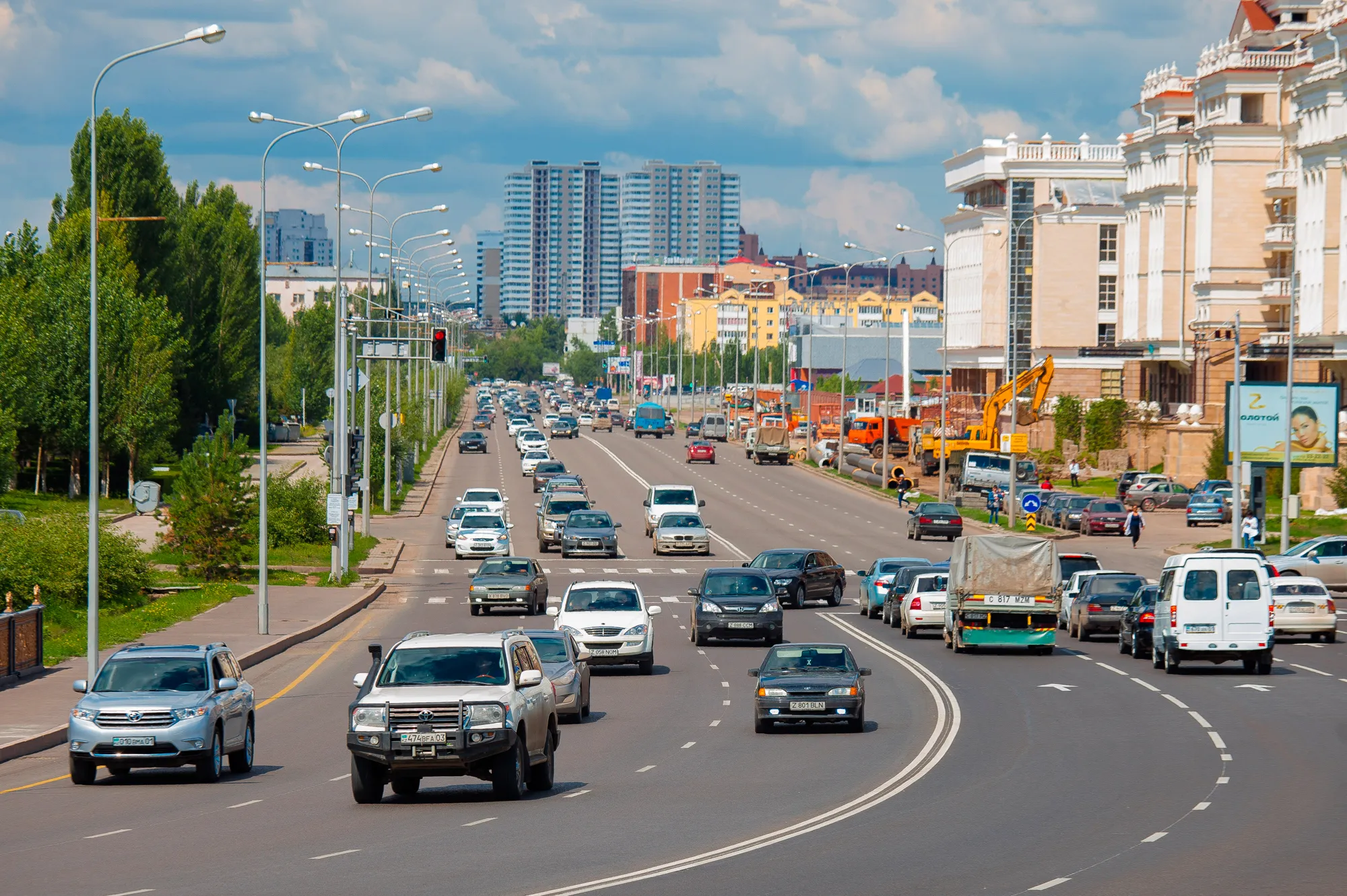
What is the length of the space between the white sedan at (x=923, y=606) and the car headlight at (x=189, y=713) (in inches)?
859

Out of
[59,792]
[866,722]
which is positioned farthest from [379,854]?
[866,722]

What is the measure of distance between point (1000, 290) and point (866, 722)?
10536 centimetres

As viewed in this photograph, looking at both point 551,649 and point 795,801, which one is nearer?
point 795,801

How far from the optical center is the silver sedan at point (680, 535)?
5978 cm

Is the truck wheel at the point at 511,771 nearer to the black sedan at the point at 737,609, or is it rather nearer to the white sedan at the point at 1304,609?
the black sedan at the point at 737,609

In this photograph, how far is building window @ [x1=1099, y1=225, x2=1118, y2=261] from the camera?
400ft

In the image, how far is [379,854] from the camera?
14.8 metres

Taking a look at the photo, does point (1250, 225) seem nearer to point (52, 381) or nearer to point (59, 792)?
point (52, 381)

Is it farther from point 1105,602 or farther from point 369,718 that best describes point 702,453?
point 369,718

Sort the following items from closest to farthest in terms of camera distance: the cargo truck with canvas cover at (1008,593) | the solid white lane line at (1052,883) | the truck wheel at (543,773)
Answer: the solid white lane line at (1052,883) → the truck wheel at (543,773) → the cargo truck with canvas cover at (1008,593)

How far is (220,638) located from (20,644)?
6185 millimetres

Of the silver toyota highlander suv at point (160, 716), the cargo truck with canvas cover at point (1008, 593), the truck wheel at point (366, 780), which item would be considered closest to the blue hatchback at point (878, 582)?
the cargo truck with canvas cover at point (1008, 593)

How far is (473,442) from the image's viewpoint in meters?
114

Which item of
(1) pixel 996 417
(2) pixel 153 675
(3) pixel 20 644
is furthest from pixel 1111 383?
(2) pixel 153 675
